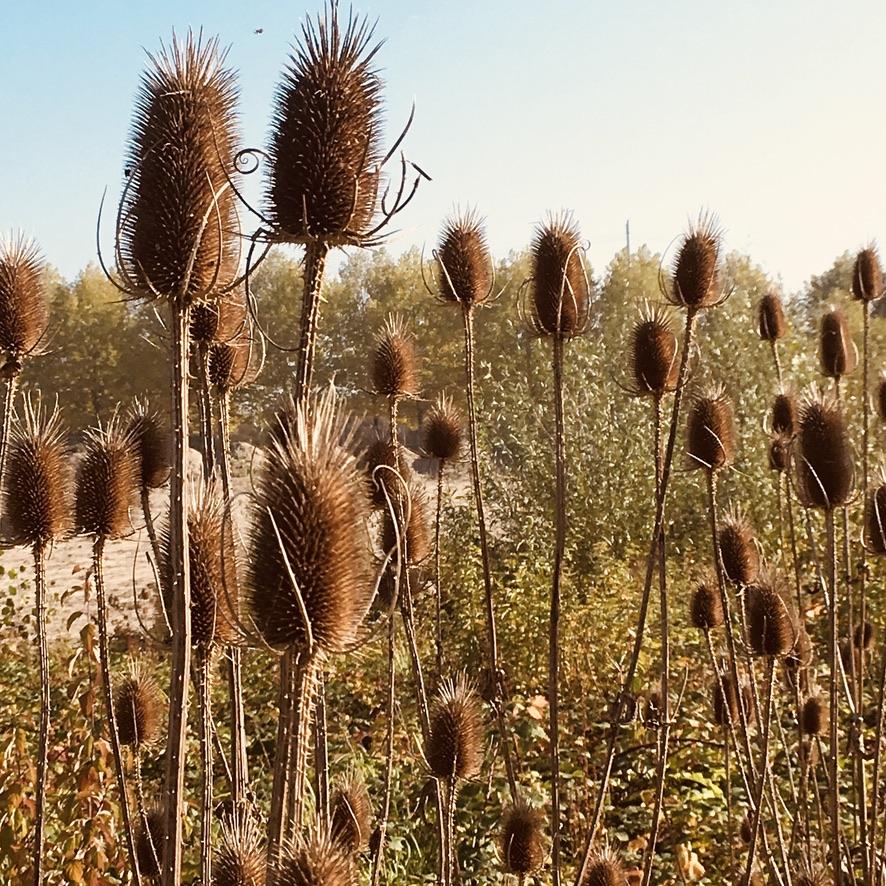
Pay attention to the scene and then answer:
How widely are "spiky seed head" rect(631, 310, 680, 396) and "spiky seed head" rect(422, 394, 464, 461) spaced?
1301mm

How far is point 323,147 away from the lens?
2.45 m

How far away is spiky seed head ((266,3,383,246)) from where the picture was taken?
244cm

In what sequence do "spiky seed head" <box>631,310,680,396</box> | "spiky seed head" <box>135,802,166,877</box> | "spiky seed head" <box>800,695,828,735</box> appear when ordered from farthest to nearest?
"spiky seed head" <box>800,695,828,735</box>
"spiky seed head" <box>631,310,680,396</box>
"spiky seed head" <box>135,802,166,877</box>

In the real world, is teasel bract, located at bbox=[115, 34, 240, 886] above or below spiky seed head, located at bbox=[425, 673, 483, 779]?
above

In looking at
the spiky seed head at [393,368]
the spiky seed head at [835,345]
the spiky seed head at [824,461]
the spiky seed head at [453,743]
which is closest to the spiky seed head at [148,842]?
the spiky seed head at [453,743]

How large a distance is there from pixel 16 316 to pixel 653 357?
2689mm

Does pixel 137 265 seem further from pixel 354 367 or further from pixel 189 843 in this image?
pixel 354 367

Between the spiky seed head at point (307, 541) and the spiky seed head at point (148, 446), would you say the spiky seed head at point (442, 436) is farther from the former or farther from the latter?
the spiky seed head at point (307, 541)

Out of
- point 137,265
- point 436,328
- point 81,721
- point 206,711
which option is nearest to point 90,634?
point 81,721

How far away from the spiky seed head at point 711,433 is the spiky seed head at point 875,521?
25.6 inches

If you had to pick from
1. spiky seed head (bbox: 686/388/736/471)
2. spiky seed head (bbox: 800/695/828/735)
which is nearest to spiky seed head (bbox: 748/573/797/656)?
spiky seed head (bbox: 686/388/736/471)

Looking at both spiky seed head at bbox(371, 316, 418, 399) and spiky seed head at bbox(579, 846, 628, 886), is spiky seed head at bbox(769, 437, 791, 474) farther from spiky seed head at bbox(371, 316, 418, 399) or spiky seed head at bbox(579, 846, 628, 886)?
spiky seed head at bbox(579, 846, 628, 886)

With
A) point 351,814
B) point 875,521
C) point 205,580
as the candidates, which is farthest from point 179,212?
point 875,521

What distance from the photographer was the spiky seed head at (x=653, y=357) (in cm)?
393
